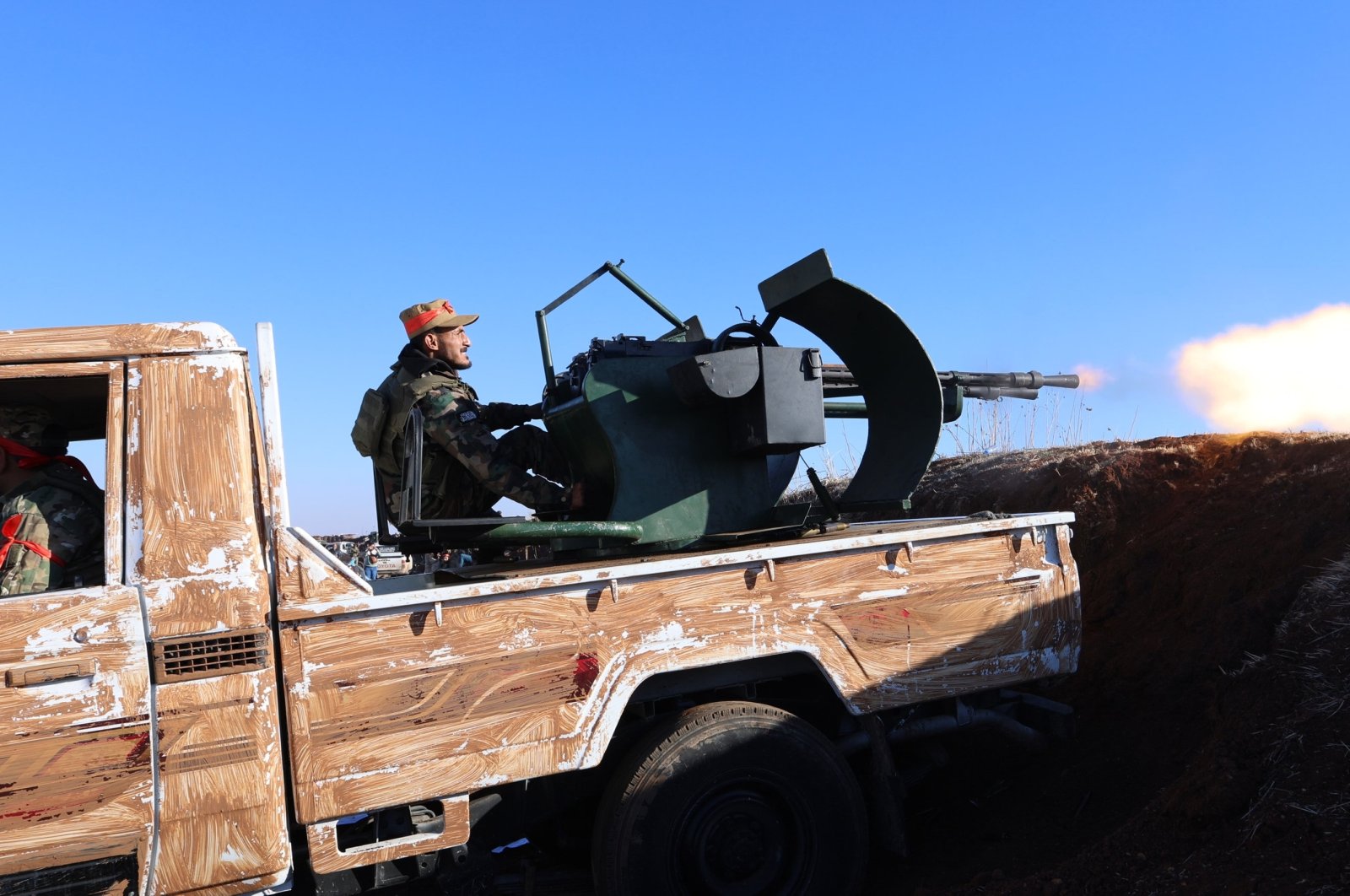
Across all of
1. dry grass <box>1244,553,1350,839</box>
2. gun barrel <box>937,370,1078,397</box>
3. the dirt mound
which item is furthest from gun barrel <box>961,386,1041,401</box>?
dry grass <box>1244,553,1350,839</box>

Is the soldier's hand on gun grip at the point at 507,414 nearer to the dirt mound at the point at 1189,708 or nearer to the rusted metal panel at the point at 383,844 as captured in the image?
the rusted metal panel at the point at 383,844

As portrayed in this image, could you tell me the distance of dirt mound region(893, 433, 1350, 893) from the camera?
11.0 ft

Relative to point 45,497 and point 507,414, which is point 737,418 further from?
point 45,497

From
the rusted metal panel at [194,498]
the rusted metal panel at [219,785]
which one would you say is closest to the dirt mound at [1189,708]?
the rusted metal panel at [219,785]

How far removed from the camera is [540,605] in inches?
130

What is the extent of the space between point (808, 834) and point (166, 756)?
2223 millimetres

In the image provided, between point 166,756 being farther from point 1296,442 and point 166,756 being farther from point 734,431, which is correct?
point 1296,442

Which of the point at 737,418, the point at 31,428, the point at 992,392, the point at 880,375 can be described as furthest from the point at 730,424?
the point at 31,428

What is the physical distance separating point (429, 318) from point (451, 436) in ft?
2.38

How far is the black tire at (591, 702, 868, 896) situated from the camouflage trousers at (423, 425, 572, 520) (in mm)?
1528

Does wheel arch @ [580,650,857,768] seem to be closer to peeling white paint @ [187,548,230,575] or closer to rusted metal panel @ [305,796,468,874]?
rusted metal panel @ [305,796,468,874]

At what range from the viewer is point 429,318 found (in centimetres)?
462

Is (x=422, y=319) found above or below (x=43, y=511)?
above

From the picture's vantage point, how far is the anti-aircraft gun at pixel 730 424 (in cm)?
412
